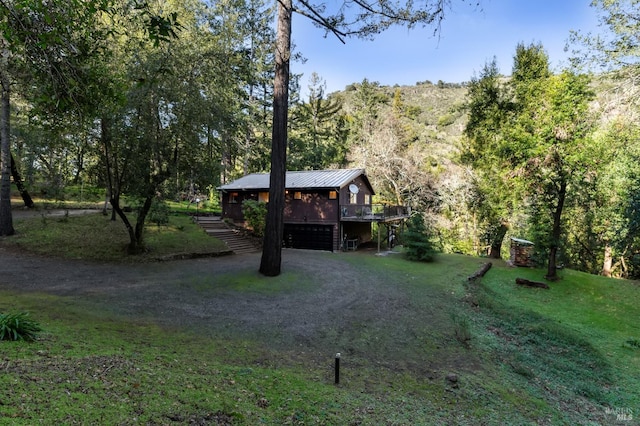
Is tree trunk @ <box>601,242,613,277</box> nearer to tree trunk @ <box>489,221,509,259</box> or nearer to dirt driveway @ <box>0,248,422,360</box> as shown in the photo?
tree trunk @ <box>489,221,509,259</box>

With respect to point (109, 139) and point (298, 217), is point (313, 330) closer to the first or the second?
point (109, 139)

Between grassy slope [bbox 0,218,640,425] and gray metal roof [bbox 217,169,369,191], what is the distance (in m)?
11.9

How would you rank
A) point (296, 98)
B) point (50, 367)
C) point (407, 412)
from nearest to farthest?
point (50, 367), point (407, 412), point (296, 98)

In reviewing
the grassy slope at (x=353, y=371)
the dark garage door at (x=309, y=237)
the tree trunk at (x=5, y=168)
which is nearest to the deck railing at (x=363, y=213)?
the dark garage door at (x=309, y=237)

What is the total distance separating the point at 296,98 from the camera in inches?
1417

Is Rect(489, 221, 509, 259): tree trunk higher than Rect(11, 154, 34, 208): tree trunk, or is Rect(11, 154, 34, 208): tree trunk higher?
Rect(11, 154, 34, 208): tree trunk

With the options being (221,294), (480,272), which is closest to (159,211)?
(221,294)

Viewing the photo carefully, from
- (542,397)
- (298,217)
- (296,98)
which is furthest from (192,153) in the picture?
(296,98)

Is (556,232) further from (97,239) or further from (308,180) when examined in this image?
(97,239)

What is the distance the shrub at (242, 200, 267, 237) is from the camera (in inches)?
855

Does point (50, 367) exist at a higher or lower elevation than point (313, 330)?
higher

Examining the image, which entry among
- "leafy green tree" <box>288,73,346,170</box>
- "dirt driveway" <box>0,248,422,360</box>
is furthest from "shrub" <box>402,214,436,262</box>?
"leafy green tree" <box>288,73,346,170</box>

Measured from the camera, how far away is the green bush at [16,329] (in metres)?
4.27

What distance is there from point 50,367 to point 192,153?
1170 centimetres
